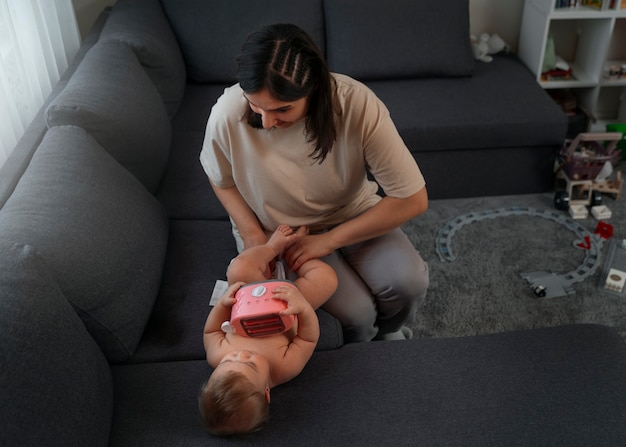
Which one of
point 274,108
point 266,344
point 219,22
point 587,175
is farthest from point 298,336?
point 219,22

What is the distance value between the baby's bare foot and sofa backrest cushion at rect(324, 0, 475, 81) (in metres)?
1.33

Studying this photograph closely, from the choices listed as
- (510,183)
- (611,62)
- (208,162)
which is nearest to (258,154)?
(208,162)

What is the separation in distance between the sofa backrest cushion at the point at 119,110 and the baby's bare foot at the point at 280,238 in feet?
1.87

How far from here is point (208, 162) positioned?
5.51 ft

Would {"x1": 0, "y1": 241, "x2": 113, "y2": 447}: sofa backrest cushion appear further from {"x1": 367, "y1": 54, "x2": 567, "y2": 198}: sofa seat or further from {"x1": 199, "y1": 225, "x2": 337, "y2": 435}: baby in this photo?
{"x1": 367, "y1": 54, "x2": 567, "y2": 198}: sofa seat

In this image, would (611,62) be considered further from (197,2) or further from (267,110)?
(267,110)

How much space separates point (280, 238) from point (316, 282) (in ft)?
0.53

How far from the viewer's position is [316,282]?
157 cm

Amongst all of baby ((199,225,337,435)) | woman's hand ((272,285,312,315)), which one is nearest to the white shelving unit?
baby ((199,225,337,435))

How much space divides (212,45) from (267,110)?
5.07 ft

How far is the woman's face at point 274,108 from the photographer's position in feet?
4.38

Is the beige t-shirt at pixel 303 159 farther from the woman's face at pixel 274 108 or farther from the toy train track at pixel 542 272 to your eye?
the toy train track at pixel 542 272

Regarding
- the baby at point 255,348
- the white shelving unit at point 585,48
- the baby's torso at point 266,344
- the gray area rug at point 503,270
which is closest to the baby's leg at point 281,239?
the baby at point 255,348

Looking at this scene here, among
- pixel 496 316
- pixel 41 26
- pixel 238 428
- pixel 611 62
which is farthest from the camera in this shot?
pixel 611 62
